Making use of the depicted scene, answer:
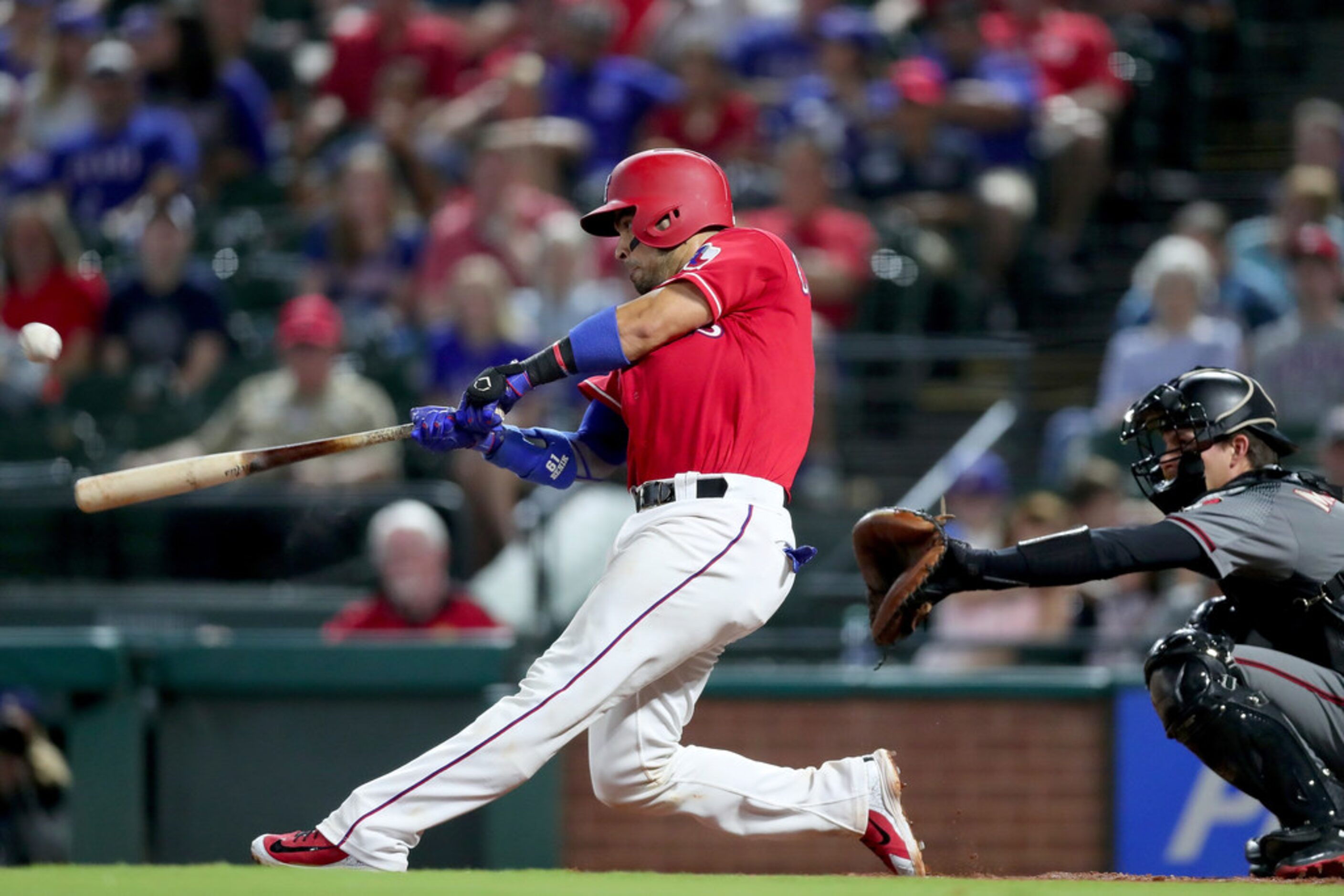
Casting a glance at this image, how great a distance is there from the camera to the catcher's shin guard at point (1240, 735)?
14.0 ft

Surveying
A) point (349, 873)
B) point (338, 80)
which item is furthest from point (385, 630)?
point (338, 80)

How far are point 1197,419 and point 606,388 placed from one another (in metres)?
1.49

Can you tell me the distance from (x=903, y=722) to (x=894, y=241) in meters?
3.13

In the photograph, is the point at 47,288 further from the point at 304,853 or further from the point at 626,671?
the point at 626,671

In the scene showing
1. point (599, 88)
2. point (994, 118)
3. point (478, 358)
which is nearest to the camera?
point (478, 358)

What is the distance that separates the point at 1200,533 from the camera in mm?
4082

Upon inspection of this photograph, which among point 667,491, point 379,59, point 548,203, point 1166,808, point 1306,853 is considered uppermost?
point 379,59

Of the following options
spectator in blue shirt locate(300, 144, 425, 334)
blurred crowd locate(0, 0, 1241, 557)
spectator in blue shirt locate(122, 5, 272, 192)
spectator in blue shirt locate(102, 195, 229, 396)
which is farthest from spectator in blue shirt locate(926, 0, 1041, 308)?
spectator in blue shirt locate(122, 5, 272, 192)

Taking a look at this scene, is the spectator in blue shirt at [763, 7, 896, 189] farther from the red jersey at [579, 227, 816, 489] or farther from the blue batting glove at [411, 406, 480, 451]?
the blue batting glove at [411, 406, 480, 451]

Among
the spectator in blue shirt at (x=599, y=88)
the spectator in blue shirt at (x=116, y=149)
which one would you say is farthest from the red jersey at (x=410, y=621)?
the spectator in blue shirt at (x=116, y=149)

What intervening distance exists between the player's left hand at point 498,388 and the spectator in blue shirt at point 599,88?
5538 mm

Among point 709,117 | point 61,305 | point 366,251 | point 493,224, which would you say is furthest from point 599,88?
point 61,305

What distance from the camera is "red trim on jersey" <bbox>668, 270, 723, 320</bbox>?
423cm

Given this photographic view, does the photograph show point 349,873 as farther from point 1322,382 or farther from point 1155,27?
point 1155,27
